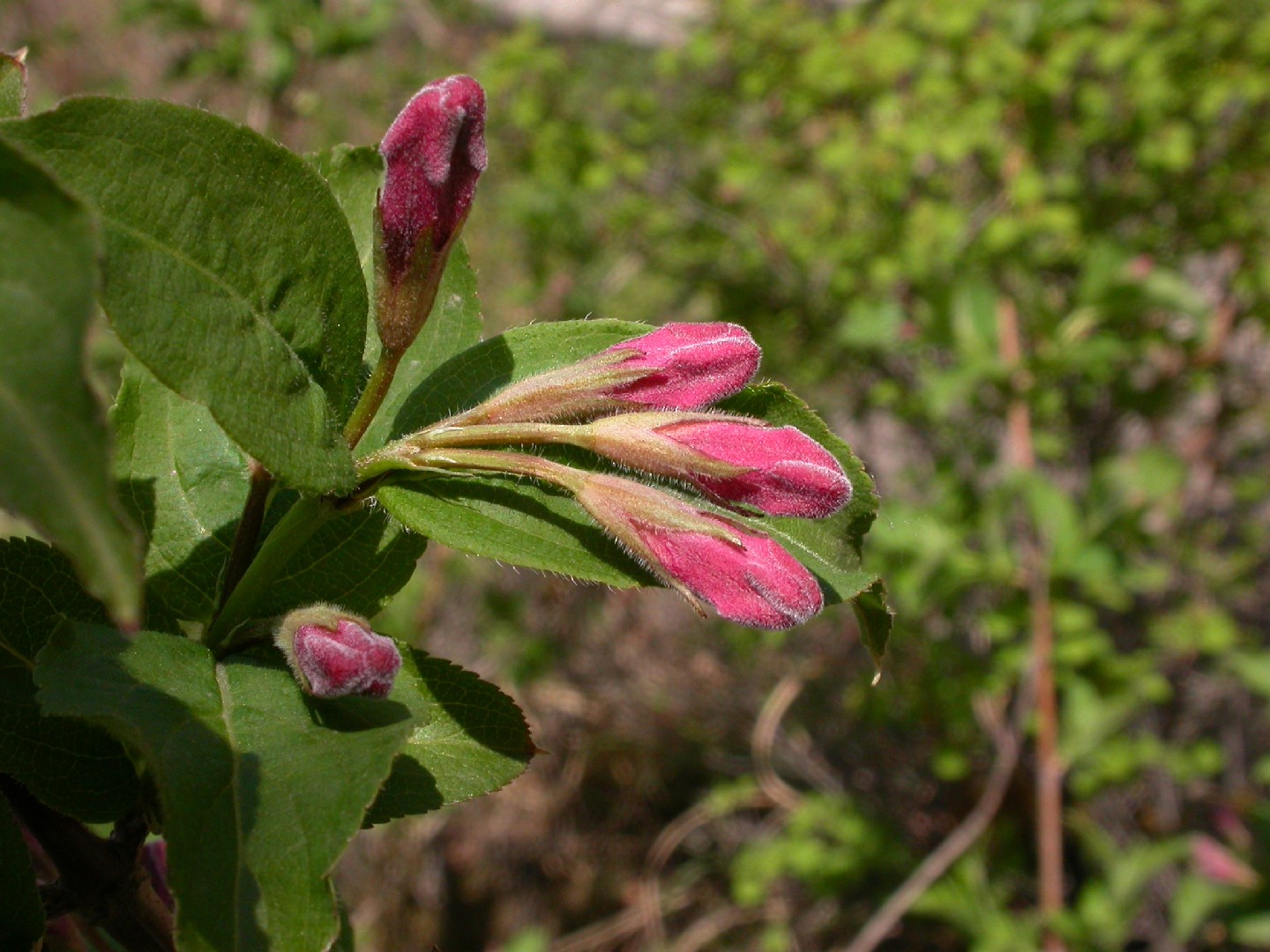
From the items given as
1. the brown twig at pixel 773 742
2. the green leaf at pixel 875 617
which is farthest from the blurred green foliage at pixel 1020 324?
the green leaf at pixel 875 617

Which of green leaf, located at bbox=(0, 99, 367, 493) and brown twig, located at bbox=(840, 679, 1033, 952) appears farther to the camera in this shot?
brown twig, located at bbox=(840, 679, 1033, 952)

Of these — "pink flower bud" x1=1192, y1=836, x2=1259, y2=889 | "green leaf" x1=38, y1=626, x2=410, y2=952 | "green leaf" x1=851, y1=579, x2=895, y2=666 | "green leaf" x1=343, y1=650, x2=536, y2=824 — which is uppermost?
"green leaf" x1=851, y1=579, x2=895, y2=666

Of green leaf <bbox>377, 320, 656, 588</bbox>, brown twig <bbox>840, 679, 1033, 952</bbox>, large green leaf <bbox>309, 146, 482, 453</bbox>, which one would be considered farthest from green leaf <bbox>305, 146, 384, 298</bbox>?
A: brown twig <bbox>840, 679, 1033, 952</bbox>

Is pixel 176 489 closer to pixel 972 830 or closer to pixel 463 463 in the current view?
pixel 463 463

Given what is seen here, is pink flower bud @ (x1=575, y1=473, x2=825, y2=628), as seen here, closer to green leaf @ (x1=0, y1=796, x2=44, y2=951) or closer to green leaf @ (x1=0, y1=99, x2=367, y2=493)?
green leaf @ (x1=0, y1=99, x2=367, y2=493)

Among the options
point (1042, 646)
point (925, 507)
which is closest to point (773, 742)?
point (925, 507)

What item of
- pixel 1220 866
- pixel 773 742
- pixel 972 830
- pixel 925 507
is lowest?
pixel 773 742

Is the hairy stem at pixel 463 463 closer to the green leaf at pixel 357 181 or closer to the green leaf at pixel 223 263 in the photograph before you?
the green leaf at pixel 223 263
